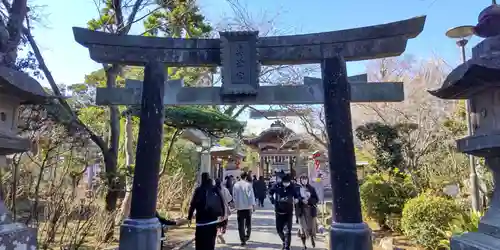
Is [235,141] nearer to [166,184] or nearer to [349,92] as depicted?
[166,184]

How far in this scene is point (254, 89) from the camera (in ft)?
20.5

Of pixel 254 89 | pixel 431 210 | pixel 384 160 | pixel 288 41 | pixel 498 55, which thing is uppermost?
pixel 288 41

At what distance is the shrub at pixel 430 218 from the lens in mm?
7727

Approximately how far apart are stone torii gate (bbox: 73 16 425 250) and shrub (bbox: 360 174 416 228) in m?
5.63

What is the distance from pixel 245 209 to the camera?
375 inches

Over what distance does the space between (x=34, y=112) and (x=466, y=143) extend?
6983 millimetres

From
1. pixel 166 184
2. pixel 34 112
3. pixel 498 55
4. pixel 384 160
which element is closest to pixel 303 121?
pixel 384 160

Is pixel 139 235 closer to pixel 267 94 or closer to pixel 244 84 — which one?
pixel 244 84

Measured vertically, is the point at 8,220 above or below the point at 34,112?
below

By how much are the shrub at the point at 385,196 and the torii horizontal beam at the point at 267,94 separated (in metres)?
5.56

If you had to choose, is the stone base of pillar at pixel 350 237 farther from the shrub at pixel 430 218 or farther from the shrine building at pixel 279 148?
the shrine building at pixel 279 148

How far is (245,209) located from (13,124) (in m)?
6.49

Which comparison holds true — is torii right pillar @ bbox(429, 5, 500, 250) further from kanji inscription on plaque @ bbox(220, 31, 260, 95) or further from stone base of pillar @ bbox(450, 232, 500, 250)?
kanji inscription on plaque @ bbox(220, 31, 260, 95)

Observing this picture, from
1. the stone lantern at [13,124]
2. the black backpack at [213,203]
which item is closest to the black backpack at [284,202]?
the black backpack at [213,203]
